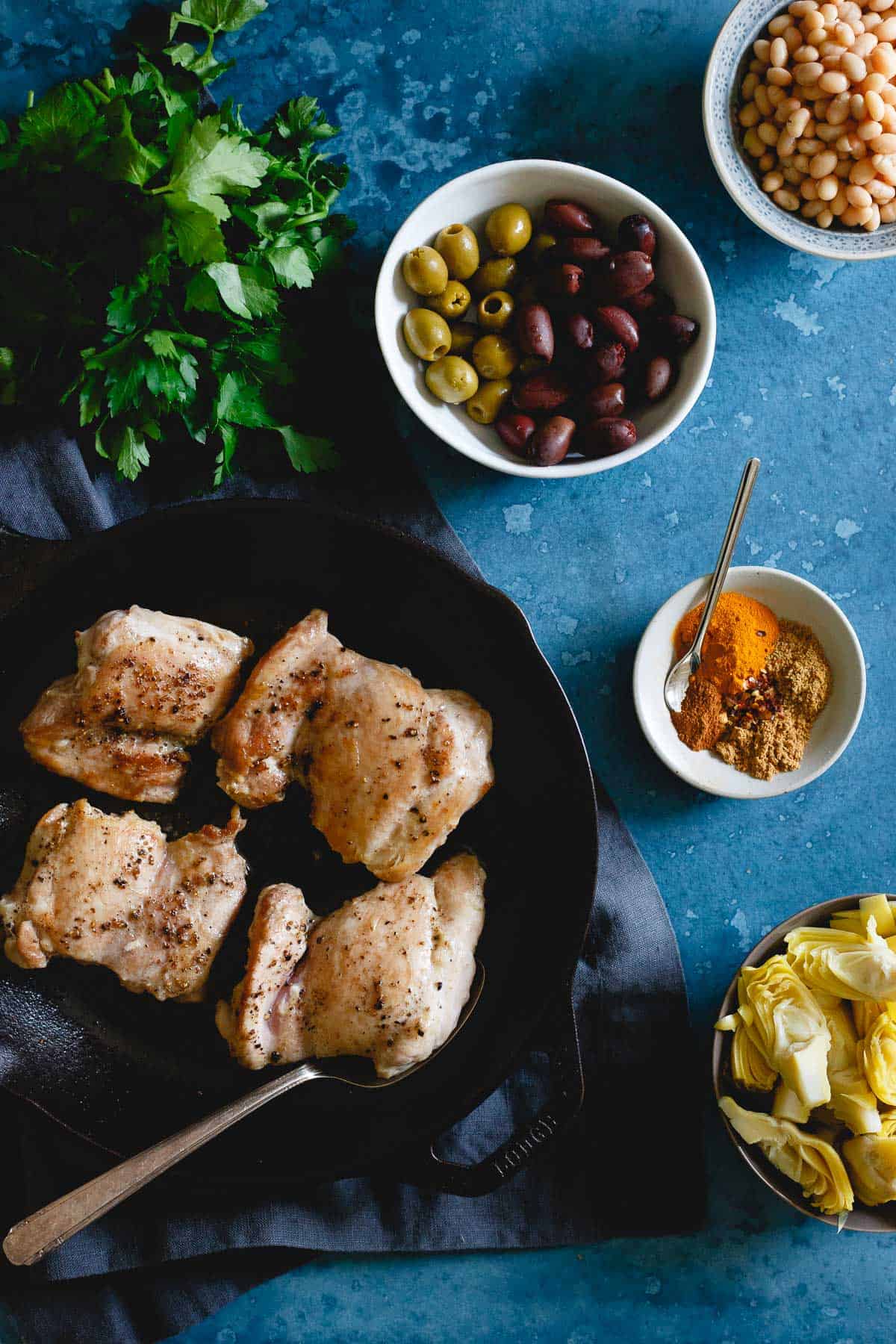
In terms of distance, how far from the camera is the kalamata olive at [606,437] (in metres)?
2.30

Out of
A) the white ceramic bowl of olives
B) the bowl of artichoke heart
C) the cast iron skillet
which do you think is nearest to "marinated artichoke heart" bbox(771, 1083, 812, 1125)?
the bowl of artichoke heart

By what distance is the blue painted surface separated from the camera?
250cm

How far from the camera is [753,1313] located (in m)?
2.60

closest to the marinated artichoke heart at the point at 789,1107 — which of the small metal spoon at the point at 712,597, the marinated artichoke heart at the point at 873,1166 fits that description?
the marinated artichoke heart at the point at 873,1166

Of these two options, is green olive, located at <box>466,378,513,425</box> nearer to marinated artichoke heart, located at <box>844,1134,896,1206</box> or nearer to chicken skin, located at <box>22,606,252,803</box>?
chicken skin, located at <box>22,606,252,803</box>

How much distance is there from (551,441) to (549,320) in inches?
11.1

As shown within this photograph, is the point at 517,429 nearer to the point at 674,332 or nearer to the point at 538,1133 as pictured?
the point at 674,332

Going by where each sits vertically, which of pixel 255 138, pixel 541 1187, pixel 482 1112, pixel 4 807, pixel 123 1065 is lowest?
pixel 541 1187

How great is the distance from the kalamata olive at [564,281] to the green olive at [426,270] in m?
0.25

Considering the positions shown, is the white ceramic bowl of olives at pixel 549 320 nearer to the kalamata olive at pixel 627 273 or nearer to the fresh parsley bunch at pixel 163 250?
the kalamata olive at pixel 627 273

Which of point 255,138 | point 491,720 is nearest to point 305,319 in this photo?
point 255,138

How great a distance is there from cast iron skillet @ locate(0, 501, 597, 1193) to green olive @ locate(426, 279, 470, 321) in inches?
22.5

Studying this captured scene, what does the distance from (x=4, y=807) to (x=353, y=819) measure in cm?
87

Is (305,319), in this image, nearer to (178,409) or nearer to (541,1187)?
(178,409)
